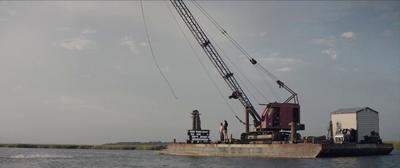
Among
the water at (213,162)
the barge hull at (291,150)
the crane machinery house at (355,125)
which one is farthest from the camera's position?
the crane machinery house at (355,125)

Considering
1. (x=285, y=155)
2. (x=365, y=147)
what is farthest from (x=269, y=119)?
(x=365, y=147)

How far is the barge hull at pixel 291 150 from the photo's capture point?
190 feet

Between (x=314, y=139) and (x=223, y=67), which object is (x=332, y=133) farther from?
(x=223, y=67)

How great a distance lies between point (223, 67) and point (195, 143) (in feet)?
45.3

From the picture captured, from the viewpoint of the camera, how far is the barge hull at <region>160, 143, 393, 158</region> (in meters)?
57.8

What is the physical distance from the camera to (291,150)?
2346 inches

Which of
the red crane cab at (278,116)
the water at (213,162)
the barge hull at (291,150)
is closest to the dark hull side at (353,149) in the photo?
the barge hull at (291,150)

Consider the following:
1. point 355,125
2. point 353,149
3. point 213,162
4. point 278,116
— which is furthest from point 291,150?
point 355,125

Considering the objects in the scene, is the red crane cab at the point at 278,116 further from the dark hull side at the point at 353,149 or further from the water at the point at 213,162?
the dark hull side at the point at 353,149

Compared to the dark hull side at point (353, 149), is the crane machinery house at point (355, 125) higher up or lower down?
higher up

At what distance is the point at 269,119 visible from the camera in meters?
67.2

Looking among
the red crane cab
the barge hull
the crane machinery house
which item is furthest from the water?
the red crane cab

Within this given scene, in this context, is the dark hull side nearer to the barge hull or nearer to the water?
the barge hull

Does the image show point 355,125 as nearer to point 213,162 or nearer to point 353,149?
point 353,149
